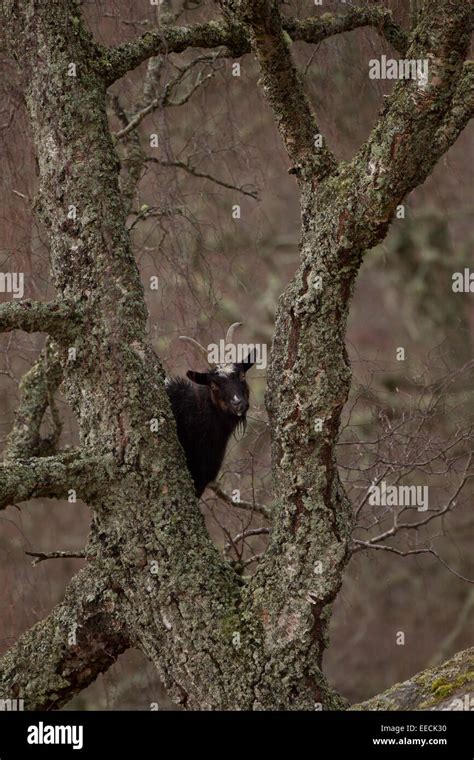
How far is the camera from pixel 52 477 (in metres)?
5.09

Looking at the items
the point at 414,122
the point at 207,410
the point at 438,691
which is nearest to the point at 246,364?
the point at 207,410

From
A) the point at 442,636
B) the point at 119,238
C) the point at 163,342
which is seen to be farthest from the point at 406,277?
the point at 119,238

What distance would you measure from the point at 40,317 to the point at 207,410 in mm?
1955

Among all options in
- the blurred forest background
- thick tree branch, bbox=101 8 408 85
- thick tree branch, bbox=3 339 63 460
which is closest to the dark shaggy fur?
the blurred forest background

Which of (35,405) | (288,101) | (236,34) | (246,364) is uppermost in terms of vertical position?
(236,34)

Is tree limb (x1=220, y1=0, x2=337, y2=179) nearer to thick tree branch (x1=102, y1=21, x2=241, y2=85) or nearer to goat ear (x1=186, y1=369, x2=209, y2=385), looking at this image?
thick tree branch (x1=102, y1=21, x2=241, y2=85)

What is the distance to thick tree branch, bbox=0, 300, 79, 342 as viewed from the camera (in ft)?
16.8

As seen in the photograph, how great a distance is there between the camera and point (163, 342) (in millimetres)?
7176

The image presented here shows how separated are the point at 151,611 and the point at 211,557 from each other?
0.39 metres

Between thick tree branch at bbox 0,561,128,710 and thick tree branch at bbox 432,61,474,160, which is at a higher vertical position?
thick tree branch at bbox 432,61,474,160

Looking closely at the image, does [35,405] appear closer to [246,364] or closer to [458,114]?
[246,364]

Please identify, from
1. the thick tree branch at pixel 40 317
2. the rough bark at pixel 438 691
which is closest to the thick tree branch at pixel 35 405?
the thick tree branch at pixel 40 317

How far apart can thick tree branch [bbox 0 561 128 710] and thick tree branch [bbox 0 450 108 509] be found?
0.43m

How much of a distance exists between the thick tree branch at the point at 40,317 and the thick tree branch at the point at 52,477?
614mm
